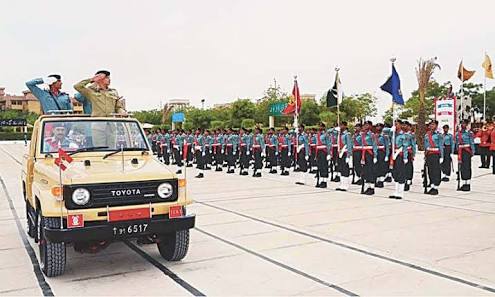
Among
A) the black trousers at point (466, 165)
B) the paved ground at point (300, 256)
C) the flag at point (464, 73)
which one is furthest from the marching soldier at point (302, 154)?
the flag at point (464, 73)

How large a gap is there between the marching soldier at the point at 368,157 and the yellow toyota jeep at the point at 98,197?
752 cm

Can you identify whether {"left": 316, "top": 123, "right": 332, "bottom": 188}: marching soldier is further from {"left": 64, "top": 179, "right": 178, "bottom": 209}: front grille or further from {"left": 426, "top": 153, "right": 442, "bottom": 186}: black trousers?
Answer: {"left": 64, "top": 179, "right": 178, "bottom": 209}: front grille

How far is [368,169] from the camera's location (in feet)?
43.6

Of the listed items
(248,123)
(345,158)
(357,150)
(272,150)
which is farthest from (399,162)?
(248,123)

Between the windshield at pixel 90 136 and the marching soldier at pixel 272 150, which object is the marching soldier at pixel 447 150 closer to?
the marching soldier at pixel 272 150

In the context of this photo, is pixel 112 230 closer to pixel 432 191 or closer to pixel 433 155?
pixel 432 191

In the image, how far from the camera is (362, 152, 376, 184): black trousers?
13219 millimetres

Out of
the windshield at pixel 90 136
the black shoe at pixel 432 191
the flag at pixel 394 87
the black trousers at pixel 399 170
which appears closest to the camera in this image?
the windshield at pixel 90 136

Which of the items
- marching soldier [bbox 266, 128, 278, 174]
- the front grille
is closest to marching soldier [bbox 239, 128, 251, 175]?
marching soldier [bbox 266, 128, 278, 174]

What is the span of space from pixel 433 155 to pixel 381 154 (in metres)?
1.53

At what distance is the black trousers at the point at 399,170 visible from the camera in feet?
40.2

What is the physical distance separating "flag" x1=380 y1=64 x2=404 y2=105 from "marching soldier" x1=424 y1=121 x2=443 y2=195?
1.32 m

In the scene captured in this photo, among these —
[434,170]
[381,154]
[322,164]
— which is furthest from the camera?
[322,164]

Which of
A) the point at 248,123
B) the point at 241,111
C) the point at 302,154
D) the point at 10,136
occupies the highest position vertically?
the point at 241,111
